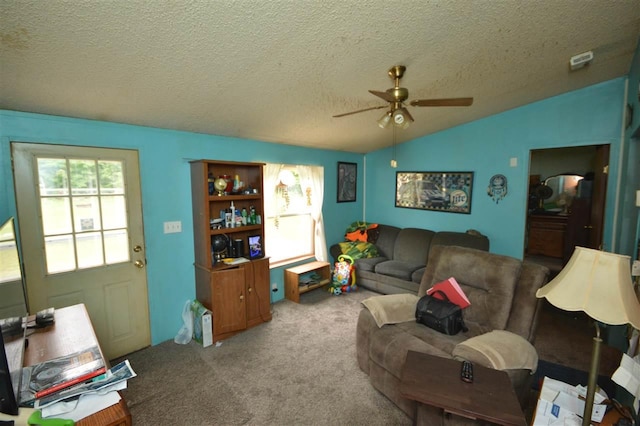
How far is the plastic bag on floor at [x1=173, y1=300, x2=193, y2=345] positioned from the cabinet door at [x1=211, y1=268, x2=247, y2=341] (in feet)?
1.07

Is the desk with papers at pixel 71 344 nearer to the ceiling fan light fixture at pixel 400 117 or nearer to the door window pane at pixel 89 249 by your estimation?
the door window pane at pixel 89 249

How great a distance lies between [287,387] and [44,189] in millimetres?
2575

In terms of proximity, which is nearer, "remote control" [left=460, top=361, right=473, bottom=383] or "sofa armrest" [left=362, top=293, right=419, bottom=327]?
"remote control" [left=460, top=361, right=473, bottom=383]

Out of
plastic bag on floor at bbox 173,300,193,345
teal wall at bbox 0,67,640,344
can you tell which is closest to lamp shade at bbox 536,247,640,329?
teal wall at bbox 0,67,640,344

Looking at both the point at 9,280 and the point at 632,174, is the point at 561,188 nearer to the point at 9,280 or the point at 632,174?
the point at 632,174

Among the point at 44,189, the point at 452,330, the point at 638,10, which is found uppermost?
the point at 638,10

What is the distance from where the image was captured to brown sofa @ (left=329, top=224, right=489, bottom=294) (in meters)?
3.93

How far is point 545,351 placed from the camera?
2.82 m

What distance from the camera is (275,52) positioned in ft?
5.95

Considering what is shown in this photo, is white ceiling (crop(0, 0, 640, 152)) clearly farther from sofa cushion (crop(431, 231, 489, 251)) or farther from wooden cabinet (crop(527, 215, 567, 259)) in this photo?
wooden cabinet (crop(527, 215, 567, 259))

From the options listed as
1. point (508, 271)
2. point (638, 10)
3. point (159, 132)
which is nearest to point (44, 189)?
point (159, 132)

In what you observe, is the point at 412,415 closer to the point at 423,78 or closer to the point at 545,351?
the point at 545,351

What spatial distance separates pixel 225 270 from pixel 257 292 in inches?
20.6

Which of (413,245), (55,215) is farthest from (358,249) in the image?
(55,215)
